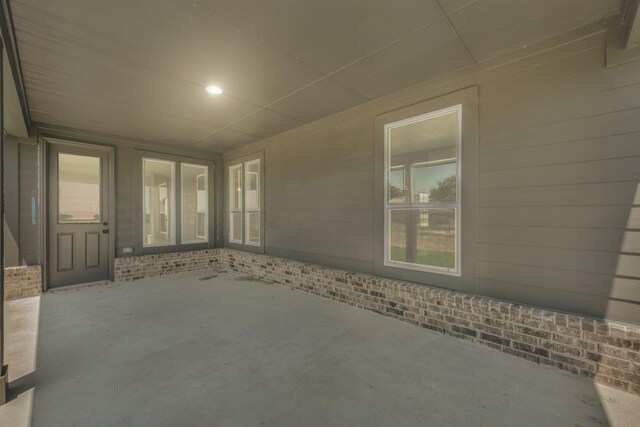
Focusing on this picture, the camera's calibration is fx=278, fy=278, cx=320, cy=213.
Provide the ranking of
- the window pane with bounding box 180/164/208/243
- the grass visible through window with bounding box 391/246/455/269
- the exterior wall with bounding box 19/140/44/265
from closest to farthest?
the grass visible through window with bounding box 391/246/455/269
the exterior wall with bounding box 19/140/44/265
the window pane with bounding box 180/164/208/243

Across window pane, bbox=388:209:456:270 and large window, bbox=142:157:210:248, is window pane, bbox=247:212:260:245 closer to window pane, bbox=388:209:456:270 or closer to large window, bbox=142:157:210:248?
large window, bbox=142:157:210:248

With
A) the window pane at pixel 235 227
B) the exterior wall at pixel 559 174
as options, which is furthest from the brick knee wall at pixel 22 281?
the exterior wall at pixel 559 174

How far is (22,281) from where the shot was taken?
4.38 metres

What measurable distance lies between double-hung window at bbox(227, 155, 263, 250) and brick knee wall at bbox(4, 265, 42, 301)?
3.32 metres

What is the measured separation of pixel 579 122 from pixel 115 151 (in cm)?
688

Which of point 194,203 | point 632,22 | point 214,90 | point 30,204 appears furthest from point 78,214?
point 632,22

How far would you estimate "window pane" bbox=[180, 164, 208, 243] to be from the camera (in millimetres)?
6387

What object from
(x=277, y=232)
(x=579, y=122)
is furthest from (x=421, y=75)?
(x=277, y=232)

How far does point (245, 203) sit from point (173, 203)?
1.56 metres

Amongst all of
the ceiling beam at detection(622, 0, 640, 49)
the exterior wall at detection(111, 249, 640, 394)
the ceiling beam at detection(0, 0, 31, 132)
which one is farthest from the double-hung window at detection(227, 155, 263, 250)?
the ceiling beam at detection(622, 0, 640, 49)

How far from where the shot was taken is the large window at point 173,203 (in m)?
5.86

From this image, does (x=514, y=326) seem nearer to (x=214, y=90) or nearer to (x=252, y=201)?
(x=214, y=90)

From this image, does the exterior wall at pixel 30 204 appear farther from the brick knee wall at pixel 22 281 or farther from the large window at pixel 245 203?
the large window at pixel 245 203

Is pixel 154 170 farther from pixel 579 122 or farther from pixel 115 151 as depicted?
pixel 579 122
